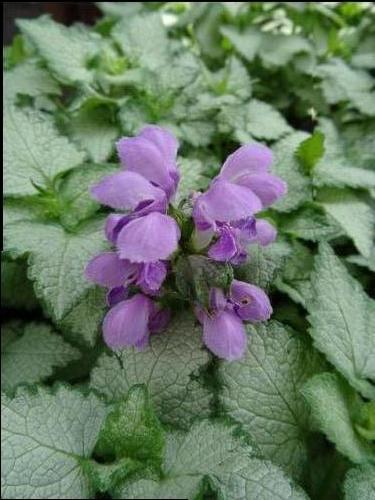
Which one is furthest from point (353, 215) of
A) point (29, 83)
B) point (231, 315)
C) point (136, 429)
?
point (29, 83)

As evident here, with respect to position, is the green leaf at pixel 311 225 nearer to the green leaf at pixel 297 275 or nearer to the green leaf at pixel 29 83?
the green leaf at pixel 297 275

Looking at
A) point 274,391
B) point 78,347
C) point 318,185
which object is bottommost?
point 78,347

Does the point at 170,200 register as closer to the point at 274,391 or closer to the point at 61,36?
the point at 274,391

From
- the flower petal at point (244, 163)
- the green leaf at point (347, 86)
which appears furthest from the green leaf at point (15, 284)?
the green leaf at point (347, 86)

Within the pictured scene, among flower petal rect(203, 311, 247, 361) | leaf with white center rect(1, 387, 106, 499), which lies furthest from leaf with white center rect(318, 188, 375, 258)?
leaf with white center rect(1, 387, 106, 499)

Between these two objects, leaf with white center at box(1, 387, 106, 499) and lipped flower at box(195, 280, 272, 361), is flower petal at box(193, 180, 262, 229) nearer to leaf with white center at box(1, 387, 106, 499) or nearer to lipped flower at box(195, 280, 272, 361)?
lipped flower at box(195, 280, 272, 361)

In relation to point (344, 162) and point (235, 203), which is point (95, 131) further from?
point (235, 203)

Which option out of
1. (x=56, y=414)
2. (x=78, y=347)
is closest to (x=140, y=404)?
(x=56, y=414)
